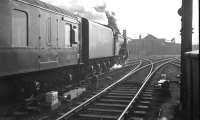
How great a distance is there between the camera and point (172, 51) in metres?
84.4

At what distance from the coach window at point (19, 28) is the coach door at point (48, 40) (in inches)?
41.3

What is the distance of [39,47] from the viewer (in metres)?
9.27

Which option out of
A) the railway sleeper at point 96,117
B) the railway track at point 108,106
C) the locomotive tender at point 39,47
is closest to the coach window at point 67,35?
the locomotive tender at point 39,47

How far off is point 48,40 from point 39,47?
81cm

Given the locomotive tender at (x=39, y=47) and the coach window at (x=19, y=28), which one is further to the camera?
the coach window at (x=19, y=28)

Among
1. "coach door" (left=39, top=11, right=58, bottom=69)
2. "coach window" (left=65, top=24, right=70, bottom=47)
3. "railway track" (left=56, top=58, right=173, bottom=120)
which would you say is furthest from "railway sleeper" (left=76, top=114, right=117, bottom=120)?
"coach window" (left=65, top=24, right=70, bottom=47)

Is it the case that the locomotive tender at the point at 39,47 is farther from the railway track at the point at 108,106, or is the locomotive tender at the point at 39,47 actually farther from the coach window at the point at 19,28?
→ the railway track at the point at 108,106

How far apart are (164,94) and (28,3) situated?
20.4 feet

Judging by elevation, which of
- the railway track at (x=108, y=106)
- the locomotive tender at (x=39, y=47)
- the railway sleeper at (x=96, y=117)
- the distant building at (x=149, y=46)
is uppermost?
the distant building at (x=149, y=46)

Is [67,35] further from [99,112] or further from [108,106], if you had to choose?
[99,112]

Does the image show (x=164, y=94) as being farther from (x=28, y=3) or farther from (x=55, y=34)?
(x=28, y=3)

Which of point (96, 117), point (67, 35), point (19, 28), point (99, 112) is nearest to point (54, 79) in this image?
point (67, 35)

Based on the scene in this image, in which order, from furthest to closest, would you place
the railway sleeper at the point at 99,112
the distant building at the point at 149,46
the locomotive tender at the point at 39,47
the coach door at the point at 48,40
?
1. the distant building at the point at 149,46
2. the coach door at the point at 48,40
3. the railway sleeper at the point at 99,112
4. the locomotive tender at the point at 39,47

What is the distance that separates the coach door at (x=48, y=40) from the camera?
31.2 ft
